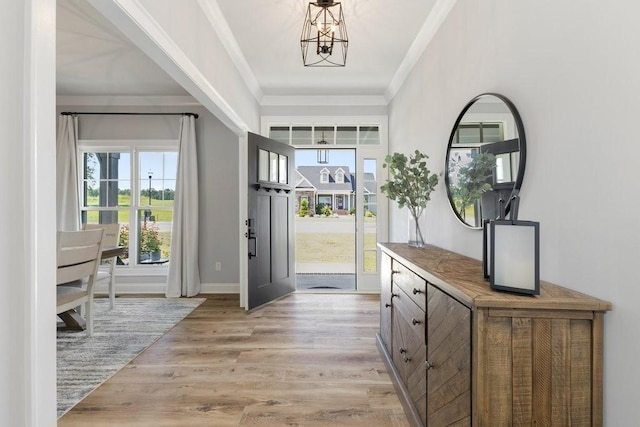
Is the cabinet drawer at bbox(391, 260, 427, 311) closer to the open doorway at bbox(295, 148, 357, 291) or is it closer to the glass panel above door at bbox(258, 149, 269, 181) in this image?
the glass panel above door at bbox(258, 149, 269, 181)

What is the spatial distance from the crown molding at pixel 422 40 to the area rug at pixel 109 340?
3.65m

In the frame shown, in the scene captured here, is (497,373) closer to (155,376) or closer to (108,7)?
(108,7)

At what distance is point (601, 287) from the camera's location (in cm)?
101

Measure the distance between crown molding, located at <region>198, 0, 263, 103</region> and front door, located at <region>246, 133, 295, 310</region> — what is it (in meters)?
0.69

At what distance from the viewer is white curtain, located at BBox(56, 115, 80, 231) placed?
4.25m

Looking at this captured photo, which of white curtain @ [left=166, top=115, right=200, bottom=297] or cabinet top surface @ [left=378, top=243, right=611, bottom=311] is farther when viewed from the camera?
white curtain @ [left=166, top=115, right=200, bottom=297]

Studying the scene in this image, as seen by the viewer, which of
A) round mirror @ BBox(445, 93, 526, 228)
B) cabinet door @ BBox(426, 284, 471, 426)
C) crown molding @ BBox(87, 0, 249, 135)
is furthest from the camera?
round mirror @ BBox(445, 93, 526, 228)

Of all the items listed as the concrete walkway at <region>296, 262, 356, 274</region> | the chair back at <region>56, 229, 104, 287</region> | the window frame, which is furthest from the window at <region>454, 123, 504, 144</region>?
the concrete walkway at <region>296, 262, 356, 274</region>

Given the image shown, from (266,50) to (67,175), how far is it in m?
3.35

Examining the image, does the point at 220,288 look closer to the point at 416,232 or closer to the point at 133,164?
the point at 133,164

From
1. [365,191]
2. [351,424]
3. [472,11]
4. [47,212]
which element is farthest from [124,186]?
[472,11]

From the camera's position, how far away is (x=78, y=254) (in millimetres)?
2740

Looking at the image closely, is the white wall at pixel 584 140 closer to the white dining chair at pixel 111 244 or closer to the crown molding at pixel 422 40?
the crown molding at pixel 422 40

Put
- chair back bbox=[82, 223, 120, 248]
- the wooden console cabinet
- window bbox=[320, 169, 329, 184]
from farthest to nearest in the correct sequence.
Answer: window bbox=[320, 169, 329, 184]
chair back bbox=[82, 223, 120, 248]
the wooden console cabinet
